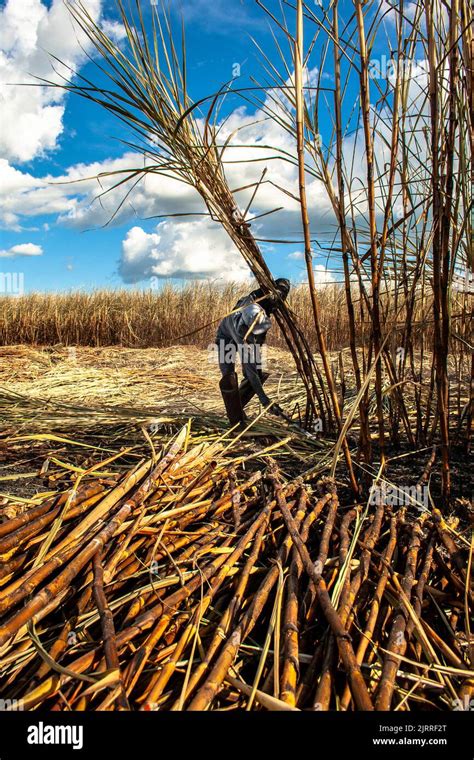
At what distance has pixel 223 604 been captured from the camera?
132 centimetres

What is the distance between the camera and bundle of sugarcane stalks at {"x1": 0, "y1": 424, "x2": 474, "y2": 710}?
1.03 meters

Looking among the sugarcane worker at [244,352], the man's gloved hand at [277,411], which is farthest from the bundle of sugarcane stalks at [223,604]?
the sugarcane worker at [244,352]

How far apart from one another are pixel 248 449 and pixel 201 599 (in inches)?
66.1

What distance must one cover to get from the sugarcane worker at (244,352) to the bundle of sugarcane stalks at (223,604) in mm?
1738

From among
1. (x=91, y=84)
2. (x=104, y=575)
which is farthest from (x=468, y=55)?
(x=104, y=575)

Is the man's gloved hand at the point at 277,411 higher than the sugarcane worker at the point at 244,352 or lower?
lower

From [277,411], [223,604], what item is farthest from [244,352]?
[223,604]

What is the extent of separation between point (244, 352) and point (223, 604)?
2.17 meters

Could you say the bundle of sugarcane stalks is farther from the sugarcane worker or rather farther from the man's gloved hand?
the sugarcane worker

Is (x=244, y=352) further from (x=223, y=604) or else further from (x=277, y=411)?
(x=223, y=604)

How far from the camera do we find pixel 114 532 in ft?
4.74

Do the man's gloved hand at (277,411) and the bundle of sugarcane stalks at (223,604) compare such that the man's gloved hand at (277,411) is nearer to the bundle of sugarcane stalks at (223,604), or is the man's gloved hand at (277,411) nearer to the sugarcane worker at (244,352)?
the sugarcane worker at (244,352)

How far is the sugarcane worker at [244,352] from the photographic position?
339 cm

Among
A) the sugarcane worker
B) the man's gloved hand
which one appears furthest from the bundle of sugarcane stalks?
the sugarcane worker
